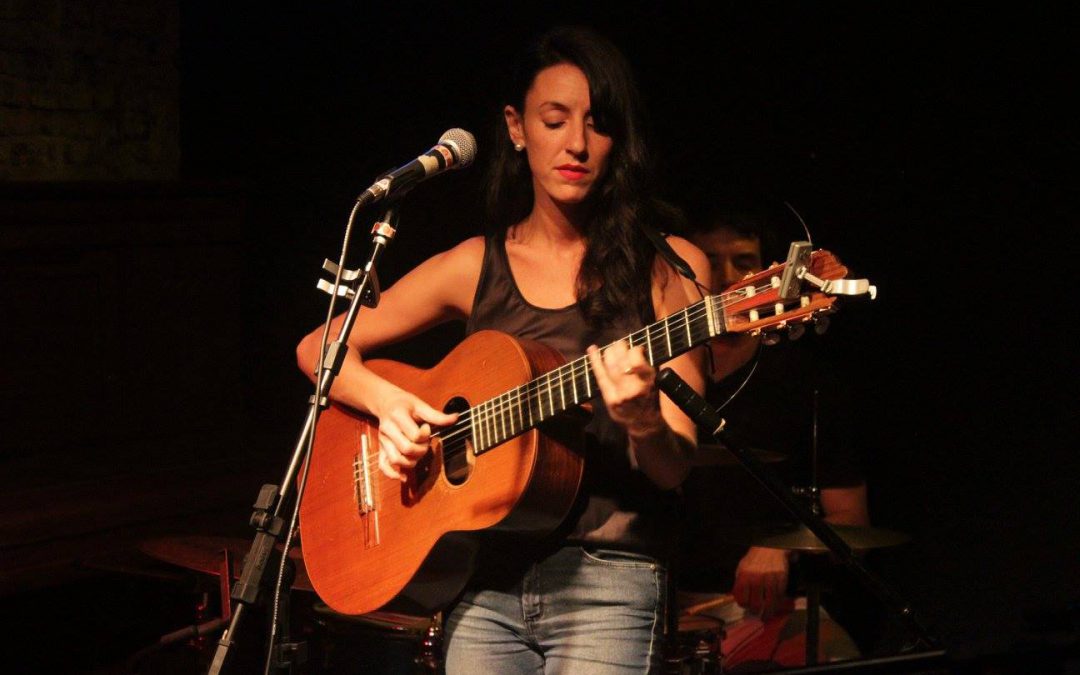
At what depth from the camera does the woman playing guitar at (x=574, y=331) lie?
2309 millimetres

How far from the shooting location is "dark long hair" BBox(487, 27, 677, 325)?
249 centimetres

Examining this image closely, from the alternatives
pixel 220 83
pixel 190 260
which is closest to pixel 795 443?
pixel 190 260

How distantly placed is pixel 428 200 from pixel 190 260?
166cm

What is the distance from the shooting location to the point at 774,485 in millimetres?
2154

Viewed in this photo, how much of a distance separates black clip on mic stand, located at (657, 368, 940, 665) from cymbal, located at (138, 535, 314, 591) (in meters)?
1.50

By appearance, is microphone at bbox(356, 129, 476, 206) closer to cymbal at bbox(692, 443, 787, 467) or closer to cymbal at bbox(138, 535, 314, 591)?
cymbal at bbox(138, 535, 314, 591)

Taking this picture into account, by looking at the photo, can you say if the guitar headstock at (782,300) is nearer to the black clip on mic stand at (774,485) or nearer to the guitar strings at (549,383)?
the guitar strings at (549,383)

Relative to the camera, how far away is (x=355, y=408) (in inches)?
117

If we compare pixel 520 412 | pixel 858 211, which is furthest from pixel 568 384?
pixel 858 211

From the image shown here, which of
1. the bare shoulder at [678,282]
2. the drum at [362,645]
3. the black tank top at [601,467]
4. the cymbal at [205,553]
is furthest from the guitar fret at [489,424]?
the drum at [362,645]

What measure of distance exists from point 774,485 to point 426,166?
36.4 inches

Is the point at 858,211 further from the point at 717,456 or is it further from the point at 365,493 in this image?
the point at 365,493

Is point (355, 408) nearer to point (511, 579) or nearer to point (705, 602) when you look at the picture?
point (511, 579)

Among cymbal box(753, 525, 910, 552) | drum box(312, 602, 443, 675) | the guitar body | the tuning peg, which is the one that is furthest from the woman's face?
drum box(312, 602, 443, 675)
